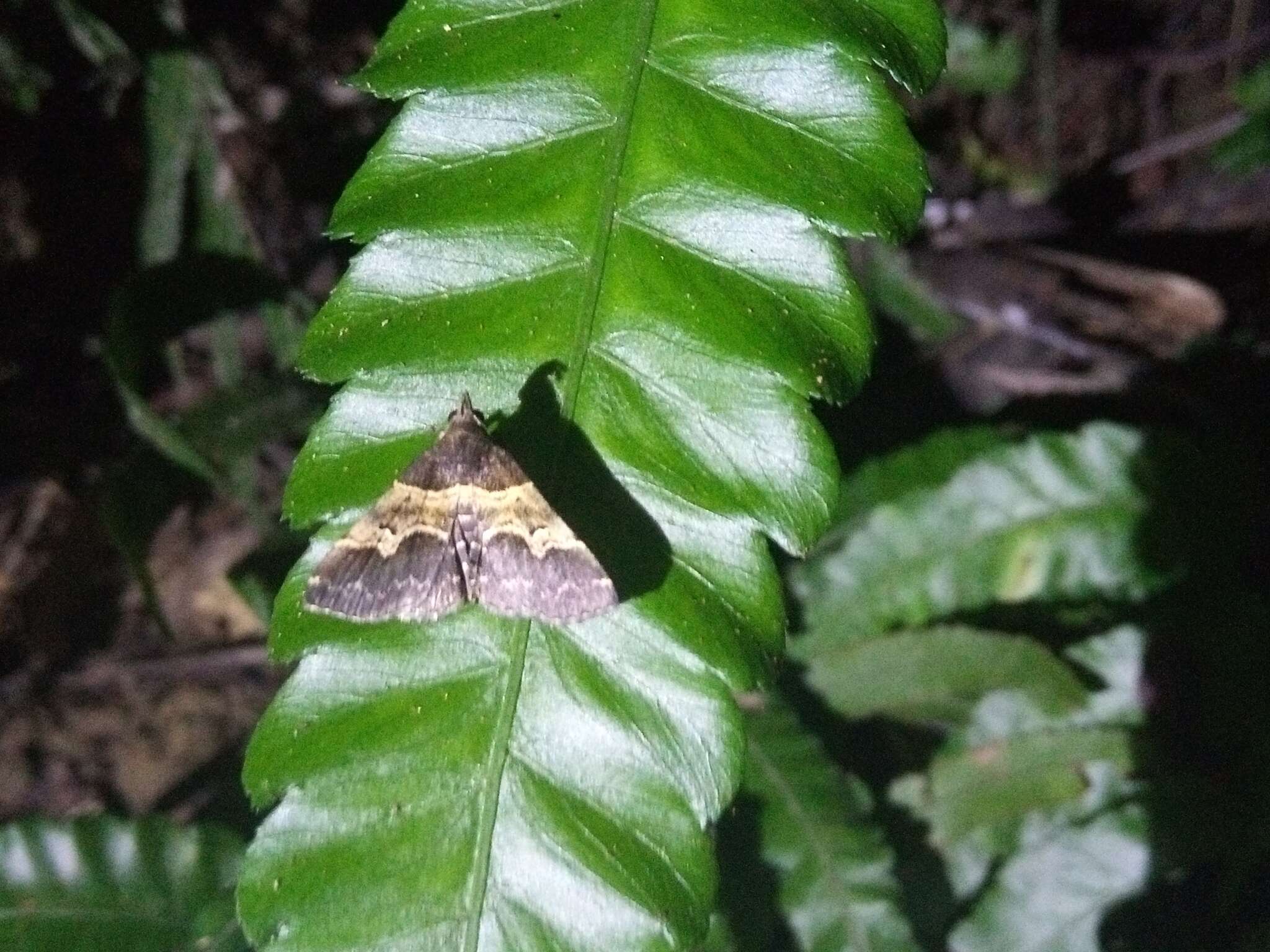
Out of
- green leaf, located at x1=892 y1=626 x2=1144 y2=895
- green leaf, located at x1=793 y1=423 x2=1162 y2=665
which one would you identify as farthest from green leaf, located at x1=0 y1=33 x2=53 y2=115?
green leaf, located at x1=892 y1=626 x2=1144 y2=895

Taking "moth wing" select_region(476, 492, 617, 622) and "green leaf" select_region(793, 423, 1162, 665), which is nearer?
"moth wing" select_region(476, 492, 617, 622)

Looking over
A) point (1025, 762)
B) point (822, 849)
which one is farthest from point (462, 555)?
point (1025, 762)

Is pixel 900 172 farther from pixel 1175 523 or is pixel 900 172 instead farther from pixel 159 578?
pixel 159 578

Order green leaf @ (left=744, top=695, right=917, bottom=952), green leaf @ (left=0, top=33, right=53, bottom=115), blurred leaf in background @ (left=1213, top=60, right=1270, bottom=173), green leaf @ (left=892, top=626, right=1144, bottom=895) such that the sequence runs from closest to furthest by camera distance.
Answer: green leaf @ (left=744, top=695, right=917, bottom=952)
green leaf @ (left=892, top=626, right=1144, bottom=895)
green leaf @ (left=0, top=33, right=53, bottom=115)
blurred leaf in background @ (left=1213, top=60, right=1270, bottom=173)

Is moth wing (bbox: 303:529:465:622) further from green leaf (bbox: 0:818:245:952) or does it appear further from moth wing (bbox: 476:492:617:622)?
green leaf (bbox: 0:818:245:952)

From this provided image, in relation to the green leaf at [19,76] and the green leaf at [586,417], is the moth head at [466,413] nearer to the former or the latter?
the green leaf at [586,417]

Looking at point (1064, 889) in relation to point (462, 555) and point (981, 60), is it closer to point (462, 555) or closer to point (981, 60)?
point (462, 555)
